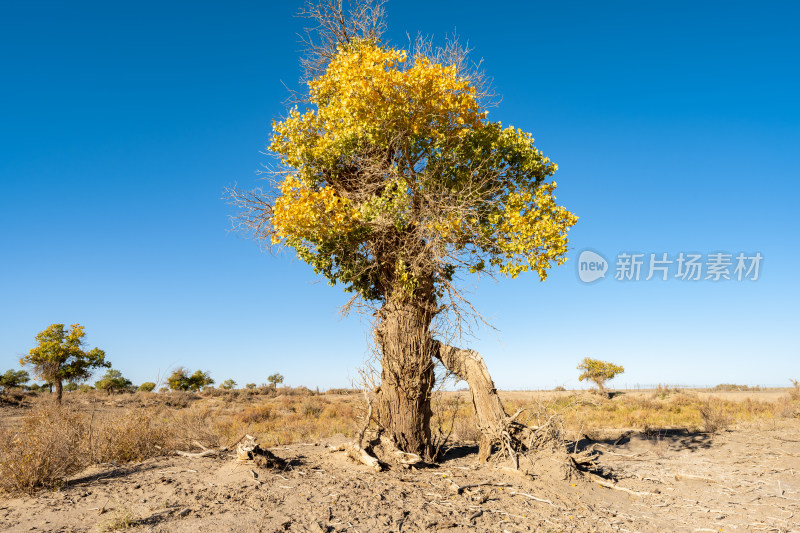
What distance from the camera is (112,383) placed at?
160 feet

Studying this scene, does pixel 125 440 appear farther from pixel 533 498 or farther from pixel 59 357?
pixel 59 357

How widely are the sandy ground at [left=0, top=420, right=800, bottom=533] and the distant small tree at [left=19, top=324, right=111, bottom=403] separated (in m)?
20.9

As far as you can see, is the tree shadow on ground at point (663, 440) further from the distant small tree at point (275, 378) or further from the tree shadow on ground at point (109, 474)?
the distant small tree at point (275, 378)

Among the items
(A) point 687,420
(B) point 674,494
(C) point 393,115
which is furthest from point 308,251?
(A) point 687,420

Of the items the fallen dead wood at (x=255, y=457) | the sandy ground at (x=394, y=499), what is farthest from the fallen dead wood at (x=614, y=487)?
the fallen dead wood at (x=255, y=457)

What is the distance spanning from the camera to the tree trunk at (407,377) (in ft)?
32.5

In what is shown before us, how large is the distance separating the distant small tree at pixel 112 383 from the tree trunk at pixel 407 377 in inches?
1804

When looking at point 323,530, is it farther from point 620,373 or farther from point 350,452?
point 620,373

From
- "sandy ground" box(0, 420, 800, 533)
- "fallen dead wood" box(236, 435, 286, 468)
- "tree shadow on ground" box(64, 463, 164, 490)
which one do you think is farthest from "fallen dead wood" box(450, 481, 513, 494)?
"tree shadow on ground" box(64, 463, 164, 490)

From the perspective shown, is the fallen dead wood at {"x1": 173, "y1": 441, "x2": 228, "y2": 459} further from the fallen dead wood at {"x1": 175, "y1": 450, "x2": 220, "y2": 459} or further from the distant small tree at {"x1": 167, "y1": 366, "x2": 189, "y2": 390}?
the distant small tree at {"x1": 167, "y1": 366, "x2": 189, "y2": 390}

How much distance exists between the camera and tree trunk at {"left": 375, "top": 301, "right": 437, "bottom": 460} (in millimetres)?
9906

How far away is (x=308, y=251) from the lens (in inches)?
396

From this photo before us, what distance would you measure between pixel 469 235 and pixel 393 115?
2839mm

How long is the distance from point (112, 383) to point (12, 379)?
9154 millimetres
